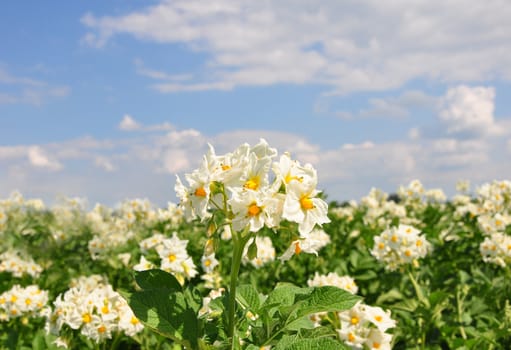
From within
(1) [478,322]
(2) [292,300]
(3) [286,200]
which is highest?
(3) [286,200]

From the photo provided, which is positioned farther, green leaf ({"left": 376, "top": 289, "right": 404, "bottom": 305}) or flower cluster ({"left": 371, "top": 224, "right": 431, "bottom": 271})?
green leaf ({"left": 376, "top": 289, "right": 404, "bottom": 305})

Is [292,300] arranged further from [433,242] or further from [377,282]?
[433,242]

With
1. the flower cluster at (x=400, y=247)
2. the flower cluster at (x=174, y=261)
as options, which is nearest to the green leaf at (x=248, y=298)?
the flower cluster at (x=174, y=261)

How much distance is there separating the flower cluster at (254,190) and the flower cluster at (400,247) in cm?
275

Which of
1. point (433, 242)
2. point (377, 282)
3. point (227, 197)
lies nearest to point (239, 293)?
point (227, 197)

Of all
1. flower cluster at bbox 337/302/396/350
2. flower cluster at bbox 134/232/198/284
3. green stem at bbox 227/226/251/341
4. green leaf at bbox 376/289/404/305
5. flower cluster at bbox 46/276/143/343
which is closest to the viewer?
green stem at bbox 227/226/251/341

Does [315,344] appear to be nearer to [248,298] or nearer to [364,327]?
[248,298]

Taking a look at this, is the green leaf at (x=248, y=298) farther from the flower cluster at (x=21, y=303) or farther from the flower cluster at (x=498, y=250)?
the flower cluster at (x=498, y=250)

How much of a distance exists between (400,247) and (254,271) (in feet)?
5.16

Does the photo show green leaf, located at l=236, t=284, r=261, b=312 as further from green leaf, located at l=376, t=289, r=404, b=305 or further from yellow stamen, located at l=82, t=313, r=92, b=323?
green leaf, located at l=376, t=289, r=404, b=305

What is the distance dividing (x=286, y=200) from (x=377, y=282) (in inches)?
150

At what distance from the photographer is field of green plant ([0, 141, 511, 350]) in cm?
177

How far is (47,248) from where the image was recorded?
7.32 metres

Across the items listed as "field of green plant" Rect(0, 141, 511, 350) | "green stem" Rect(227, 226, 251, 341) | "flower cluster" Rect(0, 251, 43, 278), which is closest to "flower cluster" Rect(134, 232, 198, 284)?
"field of green plant" Rect(0, 141, 511, 350)
